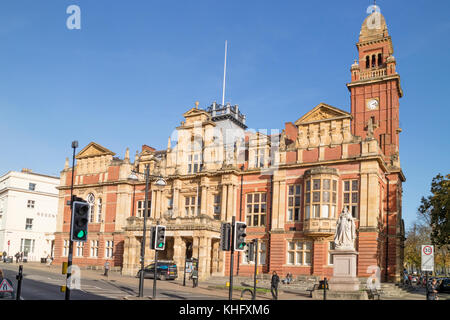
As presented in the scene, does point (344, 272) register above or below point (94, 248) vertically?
above

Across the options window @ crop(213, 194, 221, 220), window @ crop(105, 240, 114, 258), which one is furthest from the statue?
window @ crop(105, 240, 114, 258)

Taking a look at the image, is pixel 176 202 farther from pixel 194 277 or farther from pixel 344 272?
pixel 344 272

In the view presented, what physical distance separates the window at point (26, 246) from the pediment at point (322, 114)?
2245 inches

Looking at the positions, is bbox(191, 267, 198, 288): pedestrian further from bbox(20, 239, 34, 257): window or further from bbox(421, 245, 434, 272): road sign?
bbox(20, 239, 34, 257): window

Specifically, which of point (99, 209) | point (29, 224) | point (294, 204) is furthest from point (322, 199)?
point (29, 224)

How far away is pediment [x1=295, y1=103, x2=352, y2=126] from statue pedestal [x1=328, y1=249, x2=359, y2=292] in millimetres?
17069

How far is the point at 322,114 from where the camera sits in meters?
43.1

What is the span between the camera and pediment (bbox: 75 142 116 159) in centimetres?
5722

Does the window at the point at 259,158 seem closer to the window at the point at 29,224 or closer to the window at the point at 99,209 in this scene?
the window at the point at 99,209

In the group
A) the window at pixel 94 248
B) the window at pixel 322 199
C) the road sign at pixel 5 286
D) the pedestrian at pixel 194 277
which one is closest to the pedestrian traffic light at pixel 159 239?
the road sign at pixel 5 286

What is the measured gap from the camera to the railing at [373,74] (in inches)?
1889

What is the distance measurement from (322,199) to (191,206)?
15.6 m

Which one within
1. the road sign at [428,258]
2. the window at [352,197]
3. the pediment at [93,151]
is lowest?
the road sign at [428,258]

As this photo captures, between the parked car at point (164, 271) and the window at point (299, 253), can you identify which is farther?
the window at point (299, 253)
